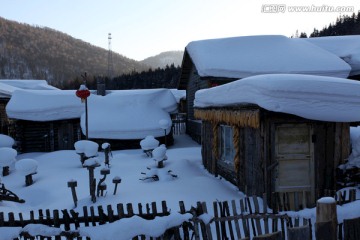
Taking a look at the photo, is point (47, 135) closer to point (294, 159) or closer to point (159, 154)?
point (159, 154)

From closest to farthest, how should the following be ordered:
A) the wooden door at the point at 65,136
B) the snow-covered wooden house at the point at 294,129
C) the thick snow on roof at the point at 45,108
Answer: the snow-covered wooden house at the point at 294,129
the thick snow on roof at the point at 45,108
the wooden door at the point at 65,136

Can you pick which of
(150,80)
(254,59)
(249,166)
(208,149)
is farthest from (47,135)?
(150,80)

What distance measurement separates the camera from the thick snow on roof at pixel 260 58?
1586 centimetres

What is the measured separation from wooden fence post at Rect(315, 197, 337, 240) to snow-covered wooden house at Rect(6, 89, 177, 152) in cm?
1444

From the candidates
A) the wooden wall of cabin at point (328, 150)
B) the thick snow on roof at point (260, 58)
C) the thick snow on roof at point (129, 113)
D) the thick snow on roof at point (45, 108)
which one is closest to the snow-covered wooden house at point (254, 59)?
the thick snow on roof at point (260, 58)

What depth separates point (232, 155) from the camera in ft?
31.3

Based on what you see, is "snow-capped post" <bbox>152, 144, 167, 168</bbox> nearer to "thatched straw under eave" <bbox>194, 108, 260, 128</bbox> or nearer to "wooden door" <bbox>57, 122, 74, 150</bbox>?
"thatched straw under eave" <bbox>194, 108, 260, 128</bbox>

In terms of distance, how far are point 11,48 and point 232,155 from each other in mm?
126878

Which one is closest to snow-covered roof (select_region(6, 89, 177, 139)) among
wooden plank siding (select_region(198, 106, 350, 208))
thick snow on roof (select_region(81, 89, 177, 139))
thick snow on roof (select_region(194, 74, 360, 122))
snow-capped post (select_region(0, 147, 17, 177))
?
thick snow on roof (select_region(81, 89, 177, 139))

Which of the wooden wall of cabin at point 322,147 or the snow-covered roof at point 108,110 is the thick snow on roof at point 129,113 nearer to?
the snow-covered roof at point 108,110

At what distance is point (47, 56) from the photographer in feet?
397

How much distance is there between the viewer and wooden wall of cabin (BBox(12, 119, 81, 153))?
18.7 meters

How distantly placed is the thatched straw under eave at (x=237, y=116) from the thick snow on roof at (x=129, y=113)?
7.43 metres

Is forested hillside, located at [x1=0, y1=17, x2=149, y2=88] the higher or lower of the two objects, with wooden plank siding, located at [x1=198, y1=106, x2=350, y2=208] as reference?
higher
